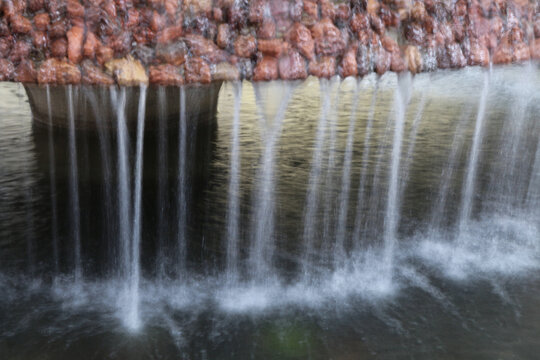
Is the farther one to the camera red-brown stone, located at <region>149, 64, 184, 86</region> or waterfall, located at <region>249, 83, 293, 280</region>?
waterfall, located at <region>249, 83, 293, 280</region>

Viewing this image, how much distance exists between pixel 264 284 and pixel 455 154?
538cm

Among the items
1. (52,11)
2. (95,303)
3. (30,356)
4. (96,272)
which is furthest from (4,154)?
(52,11)

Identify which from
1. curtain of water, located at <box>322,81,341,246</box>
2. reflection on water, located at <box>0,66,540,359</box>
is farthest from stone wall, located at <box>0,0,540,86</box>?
curtain of water, located at <box>322,81,341,246</box>

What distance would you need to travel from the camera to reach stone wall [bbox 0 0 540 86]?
2764 mm

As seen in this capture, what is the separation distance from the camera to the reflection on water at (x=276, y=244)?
4.28 metres

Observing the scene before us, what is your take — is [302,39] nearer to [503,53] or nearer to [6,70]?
[503,53]

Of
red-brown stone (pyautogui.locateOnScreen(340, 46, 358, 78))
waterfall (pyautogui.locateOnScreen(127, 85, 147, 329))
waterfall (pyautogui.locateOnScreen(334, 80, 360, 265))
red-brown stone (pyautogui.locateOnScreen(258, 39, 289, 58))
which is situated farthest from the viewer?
waterfall (pyautogui.locateOnScreen(334, 80, 360, 265))

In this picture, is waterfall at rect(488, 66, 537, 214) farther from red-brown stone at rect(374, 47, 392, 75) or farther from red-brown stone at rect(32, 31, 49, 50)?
red-brown stone at rect(32, 31, 49, 50)

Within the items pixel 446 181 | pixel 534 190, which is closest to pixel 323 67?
pixel 446 181

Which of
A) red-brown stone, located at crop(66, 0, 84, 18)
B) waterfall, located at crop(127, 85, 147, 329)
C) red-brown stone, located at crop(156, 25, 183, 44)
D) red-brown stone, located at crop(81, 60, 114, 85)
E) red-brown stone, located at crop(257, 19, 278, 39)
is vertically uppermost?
red-brown stone, located at crop(66, 0, 84, 18)

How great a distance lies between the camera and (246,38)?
2979 mm

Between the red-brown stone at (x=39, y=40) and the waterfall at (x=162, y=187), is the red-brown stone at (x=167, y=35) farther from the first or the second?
the waterfall at (x=162, y=187)

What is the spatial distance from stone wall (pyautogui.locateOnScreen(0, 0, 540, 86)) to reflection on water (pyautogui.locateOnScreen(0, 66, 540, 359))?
1.20 feet

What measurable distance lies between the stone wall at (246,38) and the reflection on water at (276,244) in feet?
1.20
